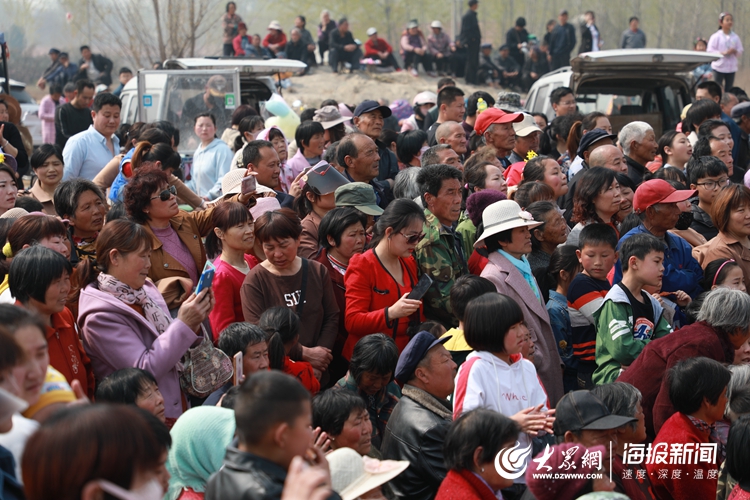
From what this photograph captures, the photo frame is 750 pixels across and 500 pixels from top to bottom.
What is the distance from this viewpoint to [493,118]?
8250 millimetres

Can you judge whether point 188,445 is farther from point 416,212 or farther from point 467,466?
point 416,212

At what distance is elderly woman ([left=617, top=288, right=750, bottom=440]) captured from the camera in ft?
15.5

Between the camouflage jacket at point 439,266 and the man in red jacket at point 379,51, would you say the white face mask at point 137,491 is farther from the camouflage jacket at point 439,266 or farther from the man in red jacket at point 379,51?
the man in red jacket at point 379,51

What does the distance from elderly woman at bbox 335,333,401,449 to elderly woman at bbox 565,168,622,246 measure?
2400 mm

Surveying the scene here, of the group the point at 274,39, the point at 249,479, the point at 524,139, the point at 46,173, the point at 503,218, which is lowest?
the point at 249,479

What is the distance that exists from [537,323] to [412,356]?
4.19 ft

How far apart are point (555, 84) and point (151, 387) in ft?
34.1

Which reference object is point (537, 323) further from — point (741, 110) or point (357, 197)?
point (741, 110)

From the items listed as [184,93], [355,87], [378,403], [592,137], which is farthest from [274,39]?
[378,403]

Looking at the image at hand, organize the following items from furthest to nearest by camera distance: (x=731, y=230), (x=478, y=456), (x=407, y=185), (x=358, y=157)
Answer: (x=407, y=185) < (x=358, y=157) < (x=731, y=230) < (x=478, y=456)

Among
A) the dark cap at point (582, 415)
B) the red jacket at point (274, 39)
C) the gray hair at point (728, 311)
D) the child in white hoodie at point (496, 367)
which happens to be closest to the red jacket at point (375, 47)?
the red jacket at point (274, 39)

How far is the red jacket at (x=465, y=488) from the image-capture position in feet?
11.5

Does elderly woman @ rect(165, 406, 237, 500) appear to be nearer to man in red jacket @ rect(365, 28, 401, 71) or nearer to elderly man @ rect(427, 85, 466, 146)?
elderly man @ rect(427, 85, 466, 146)

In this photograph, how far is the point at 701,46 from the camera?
20.2 meters
